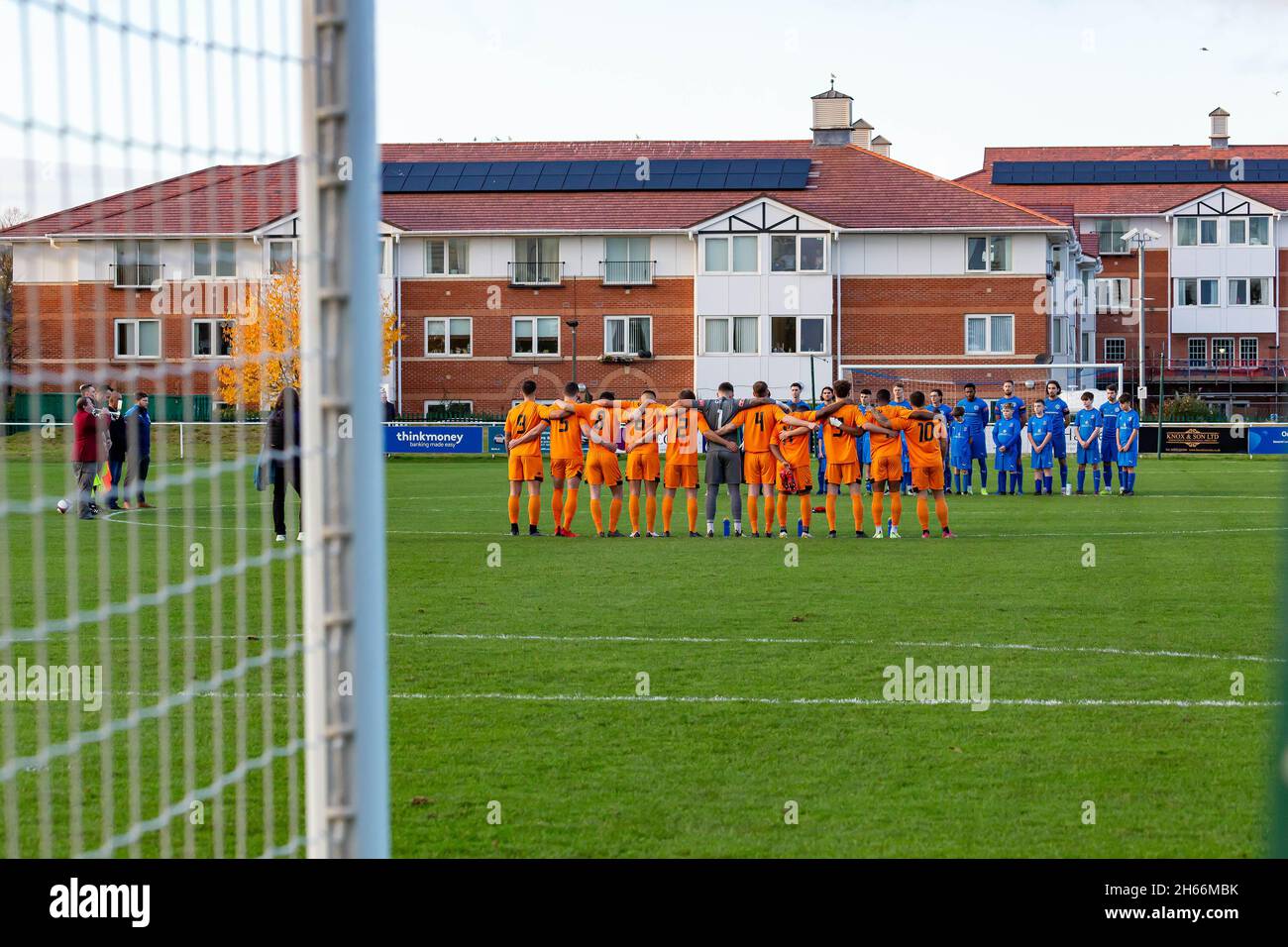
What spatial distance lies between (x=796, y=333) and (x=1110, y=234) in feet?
74.1

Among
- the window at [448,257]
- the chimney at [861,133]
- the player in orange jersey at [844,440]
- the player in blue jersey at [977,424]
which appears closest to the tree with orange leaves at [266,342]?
the player in orange jersey at [844,440]

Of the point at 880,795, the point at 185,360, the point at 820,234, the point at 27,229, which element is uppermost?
the point at 820,234

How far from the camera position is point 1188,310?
69.9 meters

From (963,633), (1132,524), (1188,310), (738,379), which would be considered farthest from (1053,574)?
(1188,310)

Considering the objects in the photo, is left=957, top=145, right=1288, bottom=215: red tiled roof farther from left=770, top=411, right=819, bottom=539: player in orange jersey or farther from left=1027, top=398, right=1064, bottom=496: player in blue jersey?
left=770, top=411, right=819, bottom=539: player in orange jersey

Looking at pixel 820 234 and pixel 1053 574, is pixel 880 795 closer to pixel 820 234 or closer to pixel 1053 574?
pixel 1053 574

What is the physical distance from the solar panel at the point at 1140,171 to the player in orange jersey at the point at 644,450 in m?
57.0

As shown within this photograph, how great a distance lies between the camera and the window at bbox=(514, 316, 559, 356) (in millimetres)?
56750

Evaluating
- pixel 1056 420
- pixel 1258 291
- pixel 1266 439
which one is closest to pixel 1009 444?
pixel 1056 420

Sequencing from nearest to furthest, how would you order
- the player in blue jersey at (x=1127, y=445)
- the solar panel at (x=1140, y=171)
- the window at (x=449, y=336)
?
the player in blue jersey at (x=1127, y=445)
the window at (x=449, y=336)
the solar panel at (x=1140, y=171)

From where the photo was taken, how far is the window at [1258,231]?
68188 millimetres

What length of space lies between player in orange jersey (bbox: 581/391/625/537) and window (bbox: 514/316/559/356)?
3694cm

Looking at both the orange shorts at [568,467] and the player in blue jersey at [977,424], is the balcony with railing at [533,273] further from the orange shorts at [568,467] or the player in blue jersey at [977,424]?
the orange shorts at [568,467]
